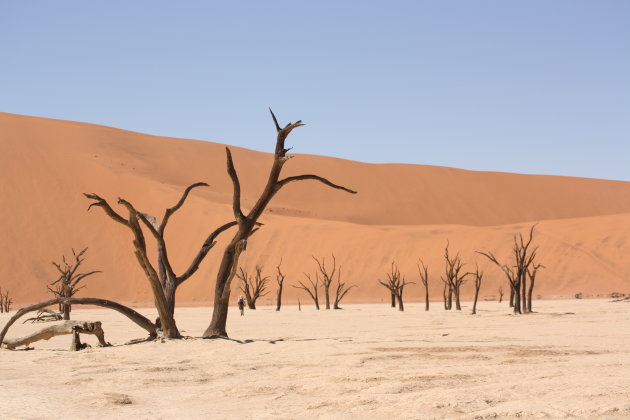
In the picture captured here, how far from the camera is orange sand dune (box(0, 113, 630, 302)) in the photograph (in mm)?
49406

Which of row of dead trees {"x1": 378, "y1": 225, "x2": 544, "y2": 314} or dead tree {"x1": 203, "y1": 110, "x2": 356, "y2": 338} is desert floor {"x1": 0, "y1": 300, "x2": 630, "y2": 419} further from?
row of dead trees {"x1": 378, "y1": 225, "x2": 544, "y2": 314}

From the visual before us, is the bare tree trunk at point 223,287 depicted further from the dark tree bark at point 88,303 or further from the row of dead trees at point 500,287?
the row of dead trees at point 500,287

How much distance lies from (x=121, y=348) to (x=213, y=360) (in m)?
2.29

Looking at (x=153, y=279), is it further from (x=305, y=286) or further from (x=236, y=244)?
(x=305, y=286)

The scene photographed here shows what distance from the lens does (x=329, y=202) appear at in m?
82.1

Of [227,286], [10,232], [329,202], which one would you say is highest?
[329,202]

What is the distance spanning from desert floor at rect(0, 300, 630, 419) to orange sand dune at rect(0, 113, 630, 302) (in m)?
36.7

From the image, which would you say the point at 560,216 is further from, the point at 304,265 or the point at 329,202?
the point at 304,265

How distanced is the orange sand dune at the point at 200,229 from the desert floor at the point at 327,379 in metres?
36.7

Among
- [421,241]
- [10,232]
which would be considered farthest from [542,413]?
[10,232]

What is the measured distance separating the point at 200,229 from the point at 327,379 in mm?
49391

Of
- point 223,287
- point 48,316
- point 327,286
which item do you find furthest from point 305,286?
point 223,287

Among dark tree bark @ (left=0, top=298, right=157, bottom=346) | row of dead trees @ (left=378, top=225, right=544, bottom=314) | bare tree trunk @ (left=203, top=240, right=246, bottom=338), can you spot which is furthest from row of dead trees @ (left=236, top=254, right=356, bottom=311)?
dark tree bark @ (left=0, top=298, right=157, bottom=346)

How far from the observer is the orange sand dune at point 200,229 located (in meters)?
49.4
